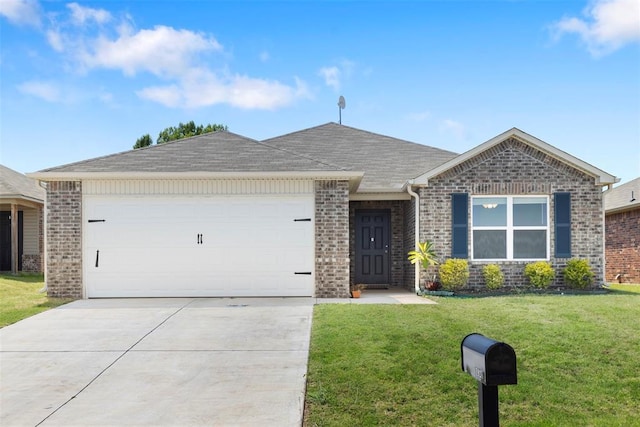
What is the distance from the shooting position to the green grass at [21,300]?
33.5 feet

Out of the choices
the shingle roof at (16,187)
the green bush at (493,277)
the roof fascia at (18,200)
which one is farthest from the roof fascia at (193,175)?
the shingle roof at (16,187)

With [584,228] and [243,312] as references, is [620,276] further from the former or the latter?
[243,312]

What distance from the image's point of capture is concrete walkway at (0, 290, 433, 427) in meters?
5.34

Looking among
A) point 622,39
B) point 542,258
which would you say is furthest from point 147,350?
point 622,39

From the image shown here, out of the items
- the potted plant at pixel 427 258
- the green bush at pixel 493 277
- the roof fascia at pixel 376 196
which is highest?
the roof fascia at pixel 376 196

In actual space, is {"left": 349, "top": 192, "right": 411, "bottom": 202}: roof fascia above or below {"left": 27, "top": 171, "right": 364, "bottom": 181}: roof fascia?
below

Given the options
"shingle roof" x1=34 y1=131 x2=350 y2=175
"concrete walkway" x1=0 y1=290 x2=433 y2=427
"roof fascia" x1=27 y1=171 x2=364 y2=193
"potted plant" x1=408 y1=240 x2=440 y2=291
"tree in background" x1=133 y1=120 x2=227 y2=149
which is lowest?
"concrete walkway" x1=0 y1=290 x2=433 y2=427

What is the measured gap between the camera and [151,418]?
520cm

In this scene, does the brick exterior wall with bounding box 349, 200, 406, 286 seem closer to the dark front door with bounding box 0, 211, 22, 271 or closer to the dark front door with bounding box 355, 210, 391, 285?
the dark front door with bounding box 355, 210, 391, 285

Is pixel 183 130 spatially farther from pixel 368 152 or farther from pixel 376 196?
pixel 376 196

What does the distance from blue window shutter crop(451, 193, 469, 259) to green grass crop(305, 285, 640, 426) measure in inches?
124

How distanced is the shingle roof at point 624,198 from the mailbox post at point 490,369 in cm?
1668

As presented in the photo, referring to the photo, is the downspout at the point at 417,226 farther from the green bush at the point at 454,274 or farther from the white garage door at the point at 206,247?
the white garage door at the point at 206,247

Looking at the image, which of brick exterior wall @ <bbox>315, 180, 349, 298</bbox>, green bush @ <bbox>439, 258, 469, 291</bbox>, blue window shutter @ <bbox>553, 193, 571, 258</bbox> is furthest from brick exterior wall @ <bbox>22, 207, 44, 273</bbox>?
blue window shutter @ <bbox>553, 193, 571, 258</bbox>
